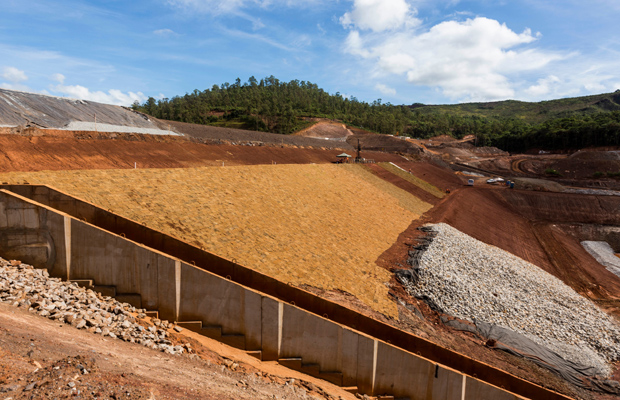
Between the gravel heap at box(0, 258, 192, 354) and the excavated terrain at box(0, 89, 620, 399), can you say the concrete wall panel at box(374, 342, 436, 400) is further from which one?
the gravel heap at box(0, 258, 192, 354)

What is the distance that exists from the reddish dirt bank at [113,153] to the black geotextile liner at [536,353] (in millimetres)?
19951

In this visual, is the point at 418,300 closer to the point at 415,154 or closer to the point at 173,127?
the point at 173,127

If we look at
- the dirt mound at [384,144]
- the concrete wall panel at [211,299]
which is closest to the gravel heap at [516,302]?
the concrete wall panel at [211,299]

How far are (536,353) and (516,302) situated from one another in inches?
169

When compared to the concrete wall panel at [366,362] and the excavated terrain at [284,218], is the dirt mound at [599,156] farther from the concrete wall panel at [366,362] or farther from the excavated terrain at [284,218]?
the concrete wall panel at [366,362]

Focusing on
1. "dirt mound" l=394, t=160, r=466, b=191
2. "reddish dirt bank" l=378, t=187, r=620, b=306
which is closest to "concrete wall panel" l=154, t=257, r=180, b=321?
"reddish dirt bank" l=378, t=187, r=620, b=306

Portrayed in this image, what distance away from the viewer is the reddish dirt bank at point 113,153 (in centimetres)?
1656

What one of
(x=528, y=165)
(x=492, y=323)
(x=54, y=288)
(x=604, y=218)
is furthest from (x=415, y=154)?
(x=54, y=288)

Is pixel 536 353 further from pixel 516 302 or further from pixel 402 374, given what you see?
pixel 402 374

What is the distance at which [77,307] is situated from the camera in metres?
8.91

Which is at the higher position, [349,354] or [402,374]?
[349,354]

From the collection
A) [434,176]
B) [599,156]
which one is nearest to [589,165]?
[599,156]

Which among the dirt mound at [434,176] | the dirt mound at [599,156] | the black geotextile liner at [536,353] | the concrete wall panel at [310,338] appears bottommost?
the black geotextile liner at [536,353]

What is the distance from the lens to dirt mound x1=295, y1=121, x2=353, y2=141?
84.5 m
